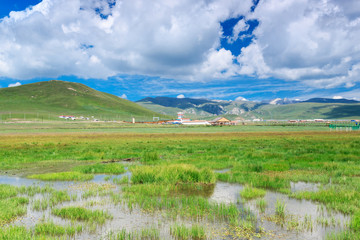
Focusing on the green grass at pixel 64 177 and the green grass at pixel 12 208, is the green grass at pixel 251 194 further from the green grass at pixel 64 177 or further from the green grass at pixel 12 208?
the green grass at pixel 64 177

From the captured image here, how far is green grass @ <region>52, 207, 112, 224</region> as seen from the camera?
10055 millimetres

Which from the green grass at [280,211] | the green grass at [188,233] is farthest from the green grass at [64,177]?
the green grass at [280,211]

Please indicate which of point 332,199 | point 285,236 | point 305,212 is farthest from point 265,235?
point 332,199

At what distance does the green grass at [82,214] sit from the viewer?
33.0 ft

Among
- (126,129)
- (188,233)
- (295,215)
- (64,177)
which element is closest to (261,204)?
(295,215)

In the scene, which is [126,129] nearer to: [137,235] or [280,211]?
[280,211]

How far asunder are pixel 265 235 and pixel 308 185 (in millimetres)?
8824

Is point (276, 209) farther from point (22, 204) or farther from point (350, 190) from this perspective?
point (22, 204)

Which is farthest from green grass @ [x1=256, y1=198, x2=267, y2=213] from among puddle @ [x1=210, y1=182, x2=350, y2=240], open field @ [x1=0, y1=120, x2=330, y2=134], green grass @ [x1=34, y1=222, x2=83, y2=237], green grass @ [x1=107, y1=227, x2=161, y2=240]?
open field @ [x1=0, y1=120, x2=330, y2=134]

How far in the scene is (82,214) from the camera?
407 inches

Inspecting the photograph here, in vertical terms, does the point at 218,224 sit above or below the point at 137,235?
below

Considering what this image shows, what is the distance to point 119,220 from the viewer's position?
402 inches

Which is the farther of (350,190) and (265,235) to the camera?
(350,190)

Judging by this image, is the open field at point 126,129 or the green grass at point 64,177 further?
the open field at point 126,129
